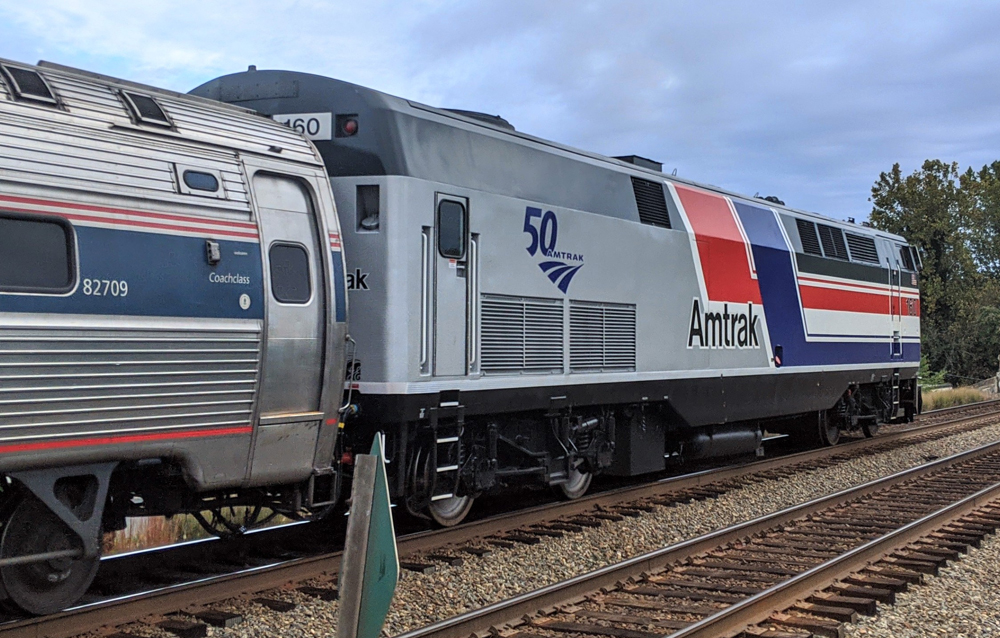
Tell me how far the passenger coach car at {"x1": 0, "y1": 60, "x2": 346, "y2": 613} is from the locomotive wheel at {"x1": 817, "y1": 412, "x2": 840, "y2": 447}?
430 inches

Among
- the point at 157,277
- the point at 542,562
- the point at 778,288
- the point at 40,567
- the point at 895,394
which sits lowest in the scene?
the point at 542,562

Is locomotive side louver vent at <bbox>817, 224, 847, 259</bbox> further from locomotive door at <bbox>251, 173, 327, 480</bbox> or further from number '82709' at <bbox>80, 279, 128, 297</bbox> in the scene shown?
number '82709' at <bbox>80, 279, 128, 297</bbox>

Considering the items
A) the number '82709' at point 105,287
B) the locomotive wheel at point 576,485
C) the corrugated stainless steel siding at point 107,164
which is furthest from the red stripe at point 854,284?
the number '82709' at point 105,287

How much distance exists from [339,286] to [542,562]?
288 cm

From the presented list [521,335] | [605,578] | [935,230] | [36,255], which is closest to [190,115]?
[36,255]

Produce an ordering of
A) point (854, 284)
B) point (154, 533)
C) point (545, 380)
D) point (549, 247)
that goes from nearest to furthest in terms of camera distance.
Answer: point (154, 533)
point (545, 380)
point (549, 247)
point (854, 284)

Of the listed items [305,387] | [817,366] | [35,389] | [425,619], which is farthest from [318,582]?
[817,366]

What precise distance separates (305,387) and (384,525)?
139 inches

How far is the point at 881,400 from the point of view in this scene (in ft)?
57.8

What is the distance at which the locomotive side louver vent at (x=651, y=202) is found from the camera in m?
11.2

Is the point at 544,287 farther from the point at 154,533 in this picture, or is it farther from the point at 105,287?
the point at 105,287

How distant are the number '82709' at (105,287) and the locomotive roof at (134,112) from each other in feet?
3.15

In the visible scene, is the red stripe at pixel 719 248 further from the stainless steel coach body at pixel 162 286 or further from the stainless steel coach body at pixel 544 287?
the stainless steel coach body at pixel 162 286

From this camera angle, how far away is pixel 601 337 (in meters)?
10.4
